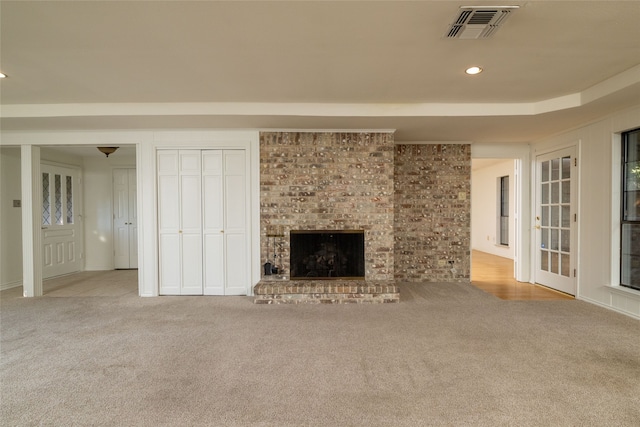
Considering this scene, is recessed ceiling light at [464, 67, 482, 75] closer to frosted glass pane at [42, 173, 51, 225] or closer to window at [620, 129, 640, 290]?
window at [620, 129, 640, 290]

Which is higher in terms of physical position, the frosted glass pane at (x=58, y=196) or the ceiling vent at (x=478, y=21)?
the ceiling vent at (x=478, y=21)

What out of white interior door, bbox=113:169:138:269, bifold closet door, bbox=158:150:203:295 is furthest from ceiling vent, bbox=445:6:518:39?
white interior door, bbox=113:169:138:269

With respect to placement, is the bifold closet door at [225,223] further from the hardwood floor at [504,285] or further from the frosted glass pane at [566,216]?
the frosted glass pane at [566,216]

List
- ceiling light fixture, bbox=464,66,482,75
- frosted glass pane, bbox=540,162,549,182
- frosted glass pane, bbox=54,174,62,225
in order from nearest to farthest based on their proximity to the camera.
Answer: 1. ceiling light fixture, bbox=464,66,482,75
2. frosted glass pane, bbox=540,162,549,182
3. frosted glass pane, bbox=54,174,62,225

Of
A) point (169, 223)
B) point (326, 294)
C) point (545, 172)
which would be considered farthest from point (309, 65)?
point (545, 172)

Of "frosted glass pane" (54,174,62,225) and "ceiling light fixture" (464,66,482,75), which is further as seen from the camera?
"frosted glass pane" (54,174,62,225)

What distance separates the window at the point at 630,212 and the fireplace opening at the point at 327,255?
10.2 feet

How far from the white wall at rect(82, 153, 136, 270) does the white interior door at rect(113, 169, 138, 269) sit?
0.09 metres

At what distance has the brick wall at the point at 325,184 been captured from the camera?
457cm

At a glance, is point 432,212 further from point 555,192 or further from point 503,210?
point 503,210

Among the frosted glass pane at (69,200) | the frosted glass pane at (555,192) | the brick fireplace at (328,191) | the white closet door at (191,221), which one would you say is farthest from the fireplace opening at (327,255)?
the frosted glass pane at (69,200)

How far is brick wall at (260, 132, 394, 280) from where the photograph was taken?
457 cm

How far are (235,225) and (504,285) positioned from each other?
14.4ft

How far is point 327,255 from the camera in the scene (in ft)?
15.1
